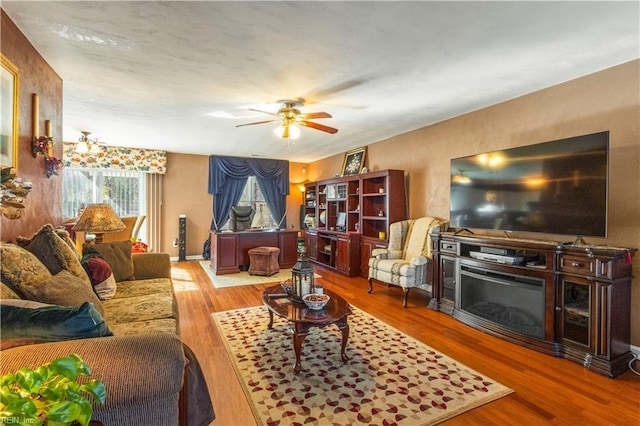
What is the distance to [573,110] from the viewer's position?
2.81 metres

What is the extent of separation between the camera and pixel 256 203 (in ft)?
25.1

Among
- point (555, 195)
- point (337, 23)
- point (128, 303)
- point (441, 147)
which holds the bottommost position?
point (128, 303)

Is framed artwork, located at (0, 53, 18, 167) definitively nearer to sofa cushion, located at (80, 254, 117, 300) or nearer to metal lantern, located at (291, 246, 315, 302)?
sofa cushion, located at (80, 254, 117, 300)

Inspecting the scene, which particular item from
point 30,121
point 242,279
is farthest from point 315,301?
point 242,279

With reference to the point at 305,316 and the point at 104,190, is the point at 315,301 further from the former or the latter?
the point at 104,190

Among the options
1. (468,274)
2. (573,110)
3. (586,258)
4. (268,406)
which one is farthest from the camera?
(468,274)

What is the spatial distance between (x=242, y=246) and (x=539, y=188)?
452cm

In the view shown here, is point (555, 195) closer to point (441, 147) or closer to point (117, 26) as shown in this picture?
point (441, 147)

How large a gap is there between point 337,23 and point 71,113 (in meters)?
3.83

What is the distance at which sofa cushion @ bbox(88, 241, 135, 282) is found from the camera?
2930 mm

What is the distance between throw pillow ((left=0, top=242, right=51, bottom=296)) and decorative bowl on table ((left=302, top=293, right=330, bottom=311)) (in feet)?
5.39

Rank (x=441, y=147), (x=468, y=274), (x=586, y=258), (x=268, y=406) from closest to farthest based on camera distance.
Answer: (x=268, y=406) < (x=586, y=258) < (x=468, y=274) < (x=441, y=147)

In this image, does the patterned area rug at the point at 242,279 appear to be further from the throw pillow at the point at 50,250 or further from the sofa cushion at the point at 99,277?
the throw pillow at the point at 50,250

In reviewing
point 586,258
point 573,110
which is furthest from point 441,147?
point 586,258
